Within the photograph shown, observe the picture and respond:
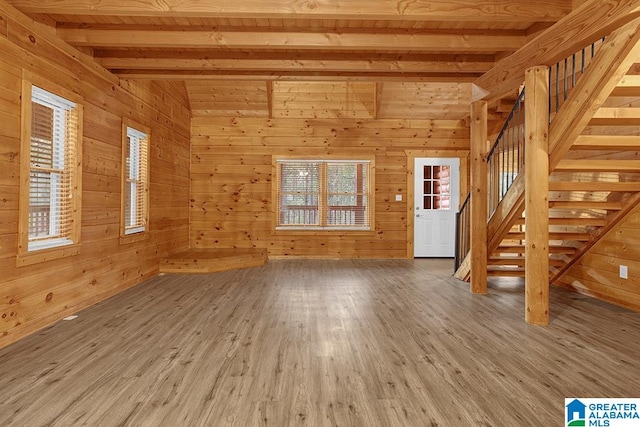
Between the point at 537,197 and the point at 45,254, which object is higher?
the point at 537,197

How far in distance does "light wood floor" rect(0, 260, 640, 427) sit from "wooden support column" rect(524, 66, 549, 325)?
284 mm

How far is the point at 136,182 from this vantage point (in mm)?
4820

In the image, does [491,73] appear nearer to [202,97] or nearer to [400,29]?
[400,29]

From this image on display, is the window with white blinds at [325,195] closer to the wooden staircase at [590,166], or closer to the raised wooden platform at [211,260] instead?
the raised wooden platform at [211,260]

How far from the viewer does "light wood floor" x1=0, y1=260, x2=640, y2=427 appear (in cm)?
180

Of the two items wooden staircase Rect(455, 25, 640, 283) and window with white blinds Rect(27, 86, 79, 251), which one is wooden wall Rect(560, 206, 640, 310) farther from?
window with white blinds Rect(27, 86, 79, 251)

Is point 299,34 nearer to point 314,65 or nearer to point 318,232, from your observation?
point 314,65

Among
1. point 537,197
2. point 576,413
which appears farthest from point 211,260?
point 576,413

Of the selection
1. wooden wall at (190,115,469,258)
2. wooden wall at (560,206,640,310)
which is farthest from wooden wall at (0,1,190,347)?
wooden wall at (560,206,640,310)

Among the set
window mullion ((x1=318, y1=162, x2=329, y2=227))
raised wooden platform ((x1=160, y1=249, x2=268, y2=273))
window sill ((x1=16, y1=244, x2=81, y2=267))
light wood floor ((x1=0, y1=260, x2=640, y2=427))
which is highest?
window mullion ((x1=318, y1=162, x2=329, y2=227))

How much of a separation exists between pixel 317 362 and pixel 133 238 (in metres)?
3.31

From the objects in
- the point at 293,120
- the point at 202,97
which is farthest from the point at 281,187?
the point at 202,97

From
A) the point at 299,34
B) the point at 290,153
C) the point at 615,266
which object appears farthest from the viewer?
the point at 290,153

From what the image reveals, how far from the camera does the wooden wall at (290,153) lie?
711 cm
